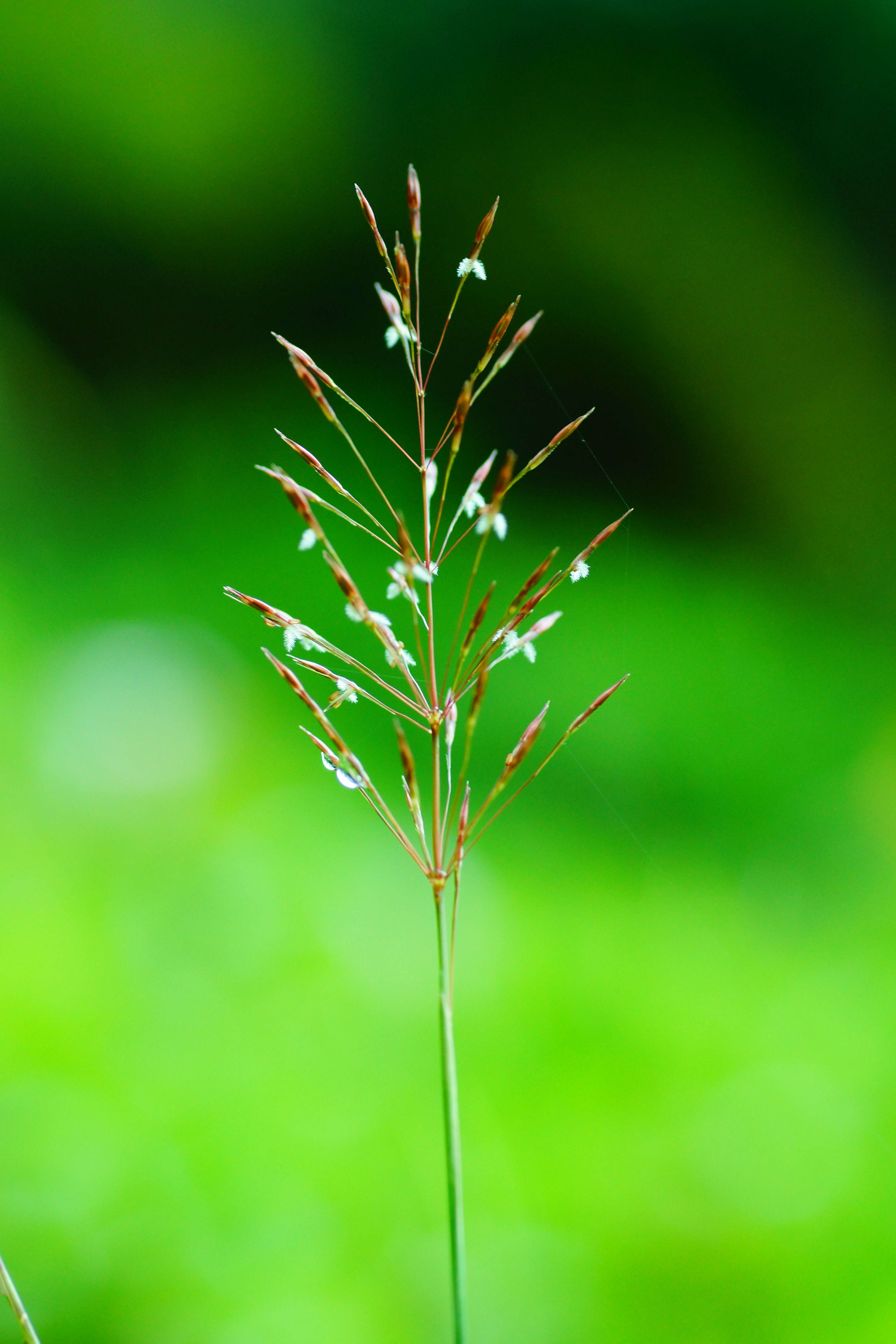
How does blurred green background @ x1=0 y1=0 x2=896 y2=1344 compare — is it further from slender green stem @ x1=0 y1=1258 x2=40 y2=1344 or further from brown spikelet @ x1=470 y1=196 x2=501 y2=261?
slender green stem @ x1=0 y1=1258 x2=40 y2=1344

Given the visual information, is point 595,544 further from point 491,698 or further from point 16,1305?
point 491,698

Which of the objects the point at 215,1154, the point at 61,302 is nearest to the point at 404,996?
the point at 215,1154

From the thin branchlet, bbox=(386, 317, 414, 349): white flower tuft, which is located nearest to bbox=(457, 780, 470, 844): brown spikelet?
the thin branchlet

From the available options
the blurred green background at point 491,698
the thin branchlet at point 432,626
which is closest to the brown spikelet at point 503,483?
the thin branchlet at point 432,626

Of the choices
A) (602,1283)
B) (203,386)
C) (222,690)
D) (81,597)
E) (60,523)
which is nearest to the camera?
(602,1283)

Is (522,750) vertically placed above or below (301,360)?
below

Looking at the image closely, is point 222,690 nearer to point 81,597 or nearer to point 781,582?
point 81,597

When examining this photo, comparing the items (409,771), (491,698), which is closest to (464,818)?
(409,771)

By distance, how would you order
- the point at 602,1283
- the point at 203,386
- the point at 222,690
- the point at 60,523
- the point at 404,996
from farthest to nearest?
the point at 203,386, the point at 60,523, the point at 222,690, the point at 404,996, the point at 602,1283

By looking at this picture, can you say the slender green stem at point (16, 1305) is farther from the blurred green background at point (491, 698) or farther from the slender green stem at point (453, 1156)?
the blurred green background at point (491, 698)
